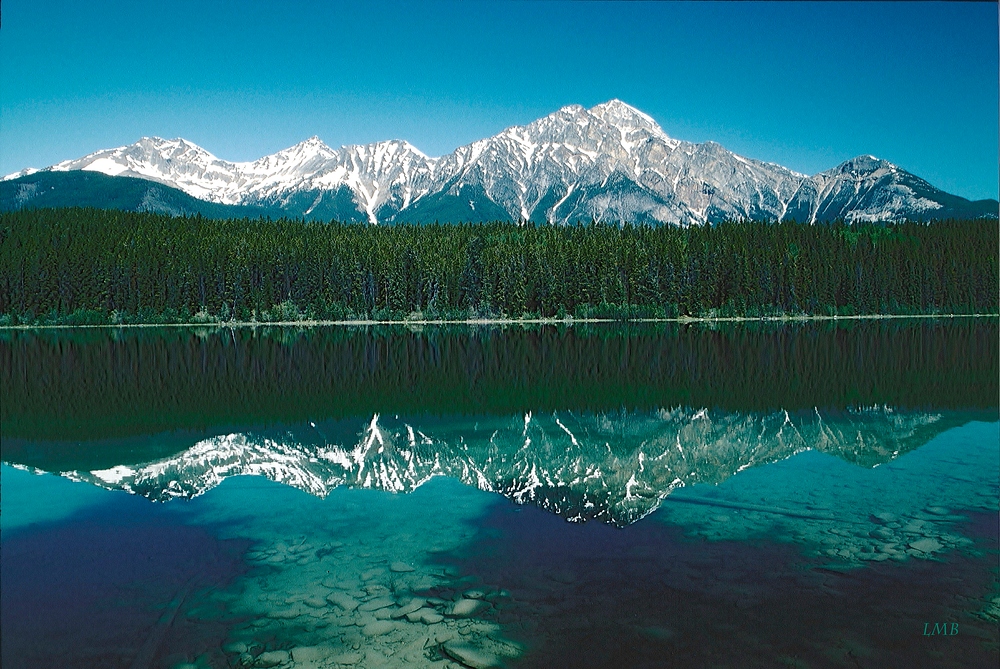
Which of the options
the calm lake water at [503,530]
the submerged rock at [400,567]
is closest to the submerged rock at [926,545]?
A: the calm lake water at [503,530]

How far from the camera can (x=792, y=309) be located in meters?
140

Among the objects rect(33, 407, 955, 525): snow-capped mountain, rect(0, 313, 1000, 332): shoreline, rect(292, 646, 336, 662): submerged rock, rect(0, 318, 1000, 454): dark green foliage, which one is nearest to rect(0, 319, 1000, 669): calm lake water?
rect(292, 646, 336, 662): submerged rock

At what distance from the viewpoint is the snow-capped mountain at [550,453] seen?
64.2 feet

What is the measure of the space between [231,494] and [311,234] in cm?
14897

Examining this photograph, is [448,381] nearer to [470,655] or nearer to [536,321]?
[470,655]

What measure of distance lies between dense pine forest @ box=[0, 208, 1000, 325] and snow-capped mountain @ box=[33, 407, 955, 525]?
354ft

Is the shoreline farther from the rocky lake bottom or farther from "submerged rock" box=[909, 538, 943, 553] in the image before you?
"submerged rock" box=[909, 538, 943, 553]

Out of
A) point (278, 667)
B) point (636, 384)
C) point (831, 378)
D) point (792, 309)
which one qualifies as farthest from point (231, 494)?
point (792, 309)

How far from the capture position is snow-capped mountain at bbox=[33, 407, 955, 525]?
64.2ft

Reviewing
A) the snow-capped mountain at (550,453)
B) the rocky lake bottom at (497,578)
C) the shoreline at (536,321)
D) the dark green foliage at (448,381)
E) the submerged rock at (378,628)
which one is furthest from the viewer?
the shoreline at (536,321)

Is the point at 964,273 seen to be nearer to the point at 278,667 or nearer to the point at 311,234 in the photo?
the point at 311,234

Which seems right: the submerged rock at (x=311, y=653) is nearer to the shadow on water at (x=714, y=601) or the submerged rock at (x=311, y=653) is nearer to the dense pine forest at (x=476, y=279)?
the shadow on water at (x=714, y=601)

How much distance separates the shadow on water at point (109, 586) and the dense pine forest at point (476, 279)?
12279cm

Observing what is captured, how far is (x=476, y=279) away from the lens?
142 m
